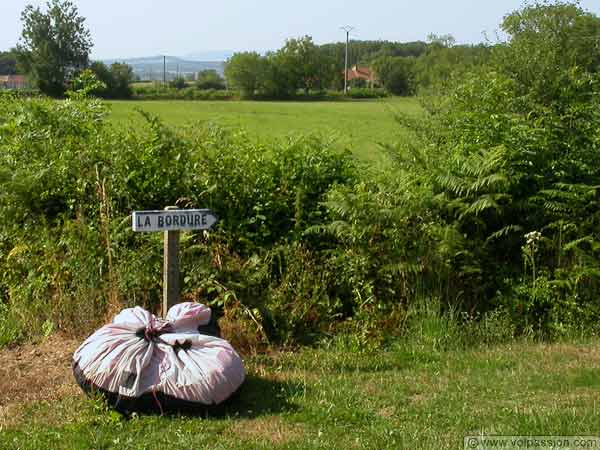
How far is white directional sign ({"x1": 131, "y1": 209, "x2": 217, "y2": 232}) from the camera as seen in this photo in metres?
6.45

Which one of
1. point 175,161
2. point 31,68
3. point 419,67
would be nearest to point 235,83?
point 31,68

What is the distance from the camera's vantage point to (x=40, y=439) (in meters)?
5.20

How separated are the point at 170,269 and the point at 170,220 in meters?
0.42

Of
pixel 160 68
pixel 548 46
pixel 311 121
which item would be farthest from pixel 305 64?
pixel 548 46

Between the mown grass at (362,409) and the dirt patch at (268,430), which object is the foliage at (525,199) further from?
the dirt patch at (268,430)

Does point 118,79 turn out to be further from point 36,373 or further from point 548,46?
point 36,373

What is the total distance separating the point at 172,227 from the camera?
6590 millimetres

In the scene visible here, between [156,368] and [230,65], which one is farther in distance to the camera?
[230,65]

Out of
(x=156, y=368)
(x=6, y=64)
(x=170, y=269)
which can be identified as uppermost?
(x=6, y=64)

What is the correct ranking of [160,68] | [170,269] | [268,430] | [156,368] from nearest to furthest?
1. [268,430]
2. [156,368]
3. [170,269]
4. [160,68]

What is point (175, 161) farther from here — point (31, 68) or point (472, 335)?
point (31, 68)

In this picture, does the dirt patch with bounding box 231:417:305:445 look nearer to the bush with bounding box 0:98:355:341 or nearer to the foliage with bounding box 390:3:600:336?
the bush with bounding box 0:98:355:341

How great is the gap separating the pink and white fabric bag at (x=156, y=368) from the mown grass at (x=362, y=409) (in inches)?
4.8

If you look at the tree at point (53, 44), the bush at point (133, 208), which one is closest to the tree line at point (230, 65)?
the tree at point (53, 44)
